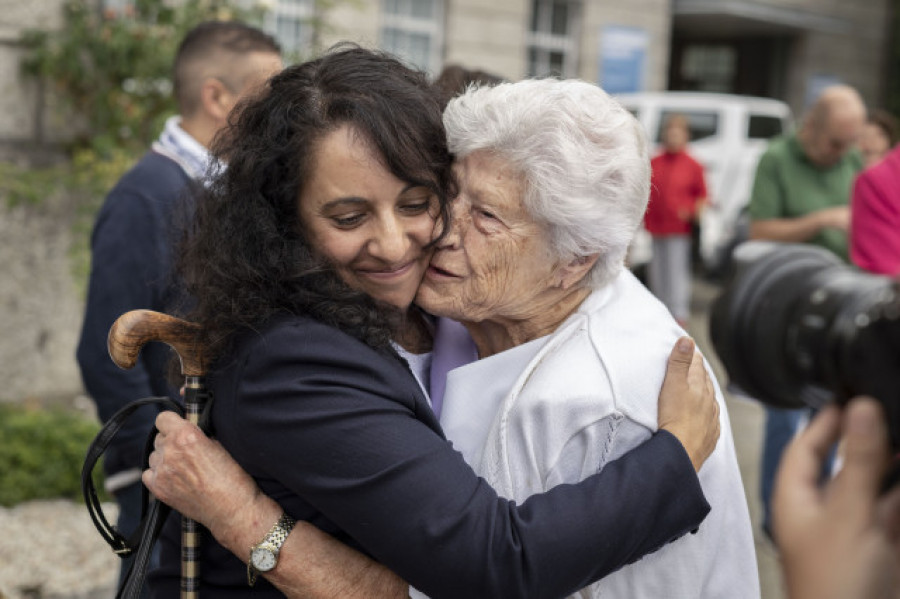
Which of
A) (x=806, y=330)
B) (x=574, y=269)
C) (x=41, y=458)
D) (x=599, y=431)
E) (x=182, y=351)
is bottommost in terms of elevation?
(x=41, y=458)

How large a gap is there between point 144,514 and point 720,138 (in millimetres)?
13429

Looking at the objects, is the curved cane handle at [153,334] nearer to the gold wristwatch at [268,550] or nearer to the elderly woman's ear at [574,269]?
the gold wristwatch at [268,550]

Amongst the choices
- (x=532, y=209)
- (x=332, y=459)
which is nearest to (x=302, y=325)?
(x=332, y=459)

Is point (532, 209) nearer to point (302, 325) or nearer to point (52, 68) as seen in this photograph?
point (302, 325)

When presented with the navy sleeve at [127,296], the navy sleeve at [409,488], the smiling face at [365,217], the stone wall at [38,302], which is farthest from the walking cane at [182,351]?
the stone wall at [38,302]

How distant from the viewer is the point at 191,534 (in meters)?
1.88

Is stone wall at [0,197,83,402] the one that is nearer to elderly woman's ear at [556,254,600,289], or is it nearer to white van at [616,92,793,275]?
elderly woman's ear at [556,254,600,289]

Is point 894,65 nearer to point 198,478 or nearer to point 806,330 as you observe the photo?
point 198,478

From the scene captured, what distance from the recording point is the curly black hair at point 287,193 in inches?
70.9

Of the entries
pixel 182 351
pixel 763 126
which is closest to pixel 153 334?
pixel 182 351

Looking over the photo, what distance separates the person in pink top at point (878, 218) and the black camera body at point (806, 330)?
2156 millimetres

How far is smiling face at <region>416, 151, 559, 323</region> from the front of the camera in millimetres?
2055

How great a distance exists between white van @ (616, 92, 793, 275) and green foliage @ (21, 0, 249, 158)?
8552mm

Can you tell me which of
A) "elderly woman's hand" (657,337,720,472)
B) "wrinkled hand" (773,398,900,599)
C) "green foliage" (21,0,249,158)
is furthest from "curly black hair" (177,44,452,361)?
"green foliage" (21,0,249,158)
